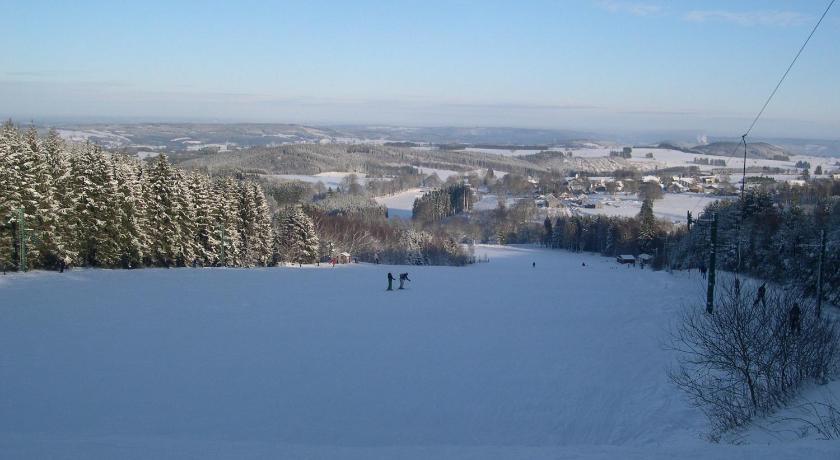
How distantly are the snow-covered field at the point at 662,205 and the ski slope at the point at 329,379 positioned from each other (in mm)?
87959

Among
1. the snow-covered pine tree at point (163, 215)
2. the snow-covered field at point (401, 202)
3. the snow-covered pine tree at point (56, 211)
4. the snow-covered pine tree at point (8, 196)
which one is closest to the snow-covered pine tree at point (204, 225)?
the snow-covered pine tree at point (163, 215)

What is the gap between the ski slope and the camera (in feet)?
30.2

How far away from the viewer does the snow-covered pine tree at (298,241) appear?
5012cm

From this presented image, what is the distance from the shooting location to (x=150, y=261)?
36.2m

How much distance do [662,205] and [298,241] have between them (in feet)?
324

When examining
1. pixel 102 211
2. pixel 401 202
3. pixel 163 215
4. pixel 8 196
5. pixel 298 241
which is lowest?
pixel 401 202

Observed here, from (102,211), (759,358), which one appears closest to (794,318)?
(759,358)

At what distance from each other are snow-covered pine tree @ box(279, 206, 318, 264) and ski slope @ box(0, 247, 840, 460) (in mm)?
24093

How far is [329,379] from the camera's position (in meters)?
14.2

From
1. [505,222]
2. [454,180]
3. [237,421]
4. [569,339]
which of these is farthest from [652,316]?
[454,180]

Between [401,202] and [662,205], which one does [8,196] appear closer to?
[662,205]

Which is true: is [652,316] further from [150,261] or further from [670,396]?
[150,261]

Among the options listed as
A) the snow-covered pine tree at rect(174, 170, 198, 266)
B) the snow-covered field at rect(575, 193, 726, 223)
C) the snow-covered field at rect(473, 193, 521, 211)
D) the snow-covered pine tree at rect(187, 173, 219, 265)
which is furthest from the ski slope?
the snow-covered field at rect(473, 193, 521, 211)

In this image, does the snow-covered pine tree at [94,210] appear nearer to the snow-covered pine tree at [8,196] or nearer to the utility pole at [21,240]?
the utility pole at [21,240]
